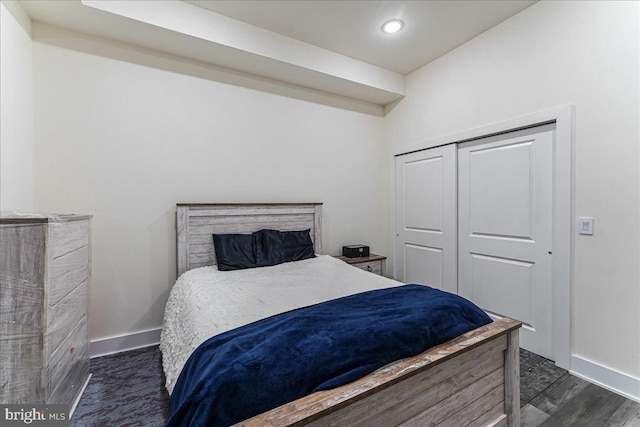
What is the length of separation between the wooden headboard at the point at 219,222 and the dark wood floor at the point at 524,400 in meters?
0.85

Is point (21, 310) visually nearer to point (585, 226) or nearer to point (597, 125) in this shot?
point (585, 226)

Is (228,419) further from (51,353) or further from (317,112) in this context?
(317,112)

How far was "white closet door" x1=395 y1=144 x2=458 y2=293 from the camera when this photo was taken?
2961mm

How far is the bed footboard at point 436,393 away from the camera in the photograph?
87cm

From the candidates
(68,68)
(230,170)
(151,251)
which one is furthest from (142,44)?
(151,251)

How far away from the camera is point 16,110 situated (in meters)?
1.86

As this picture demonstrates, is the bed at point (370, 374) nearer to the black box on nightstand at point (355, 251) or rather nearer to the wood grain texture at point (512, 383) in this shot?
the wood grain texture at point (512, 383)

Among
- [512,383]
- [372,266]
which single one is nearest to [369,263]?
[372,266]

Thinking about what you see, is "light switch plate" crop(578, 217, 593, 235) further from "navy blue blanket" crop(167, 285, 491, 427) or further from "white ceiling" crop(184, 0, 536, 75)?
"white ceiling" crop(184, 0, 536, 75)

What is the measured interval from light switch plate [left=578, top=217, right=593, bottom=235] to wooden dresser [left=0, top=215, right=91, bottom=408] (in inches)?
128

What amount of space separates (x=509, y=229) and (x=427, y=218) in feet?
2.90

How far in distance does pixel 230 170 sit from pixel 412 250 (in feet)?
7.75

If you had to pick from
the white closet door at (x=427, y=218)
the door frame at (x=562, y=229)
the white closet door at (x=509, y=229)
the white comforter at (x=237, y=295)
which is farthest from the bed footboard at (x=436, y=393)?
the white closet door at (x=427, y=218)

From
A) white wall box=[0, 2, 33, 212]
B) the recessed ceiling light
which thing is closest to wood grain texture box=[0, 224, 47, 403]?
white wall box=[0, 2, 33, 212]
